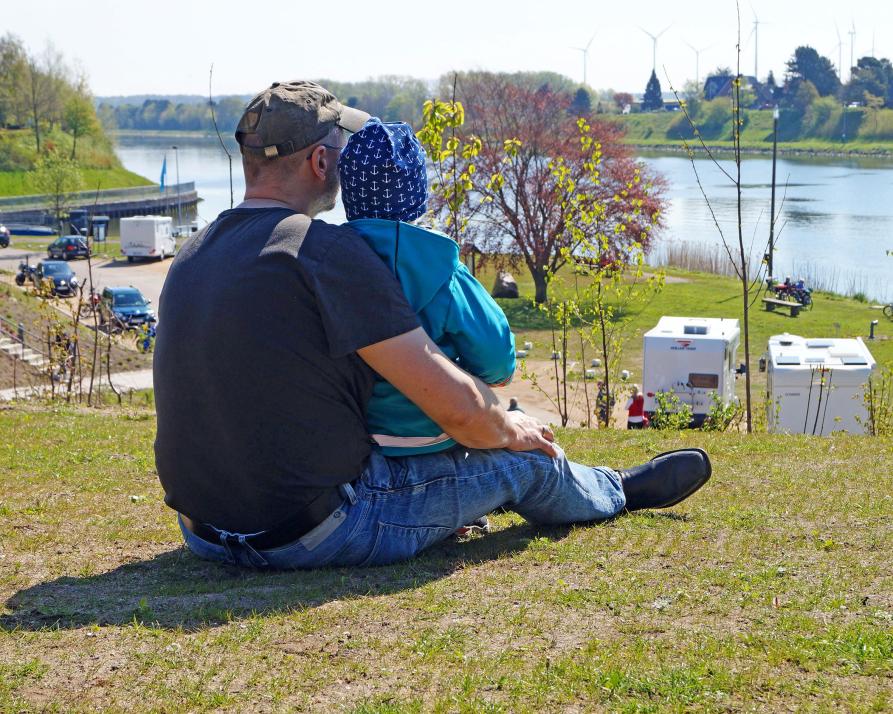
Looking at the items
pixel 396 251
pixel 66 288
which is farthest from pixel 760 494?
pixel 66 288

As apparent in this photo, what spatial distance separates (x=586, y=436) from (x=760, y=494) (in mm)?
3246

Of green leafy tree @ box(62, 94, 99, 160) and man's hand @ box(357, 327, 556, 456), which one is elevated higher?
green leafy tree @ box(62, 94, 99, 160)

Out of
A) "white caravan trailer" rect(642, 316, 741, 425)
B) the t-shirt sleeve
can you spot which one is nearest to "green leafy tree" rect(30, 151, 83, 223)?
"white caravan trailer" rect(642, 316, 741, 425)

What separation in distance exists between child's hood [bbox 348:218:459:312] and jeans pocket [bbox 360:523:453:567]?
0.72m

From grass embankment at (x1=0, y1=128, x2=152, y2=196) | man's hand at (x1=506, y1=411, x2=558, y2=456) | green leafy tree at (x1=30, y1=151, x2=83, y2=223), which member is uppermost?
grass embankment at (x1=0, y1=128, x2=152, y2=196)

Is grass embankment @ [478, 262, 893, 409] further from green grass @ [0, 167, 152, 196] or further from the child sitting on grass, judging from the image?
green grass @ [0, 167, 152, 196]

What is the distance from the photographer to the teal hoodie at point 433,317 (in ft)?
10.6

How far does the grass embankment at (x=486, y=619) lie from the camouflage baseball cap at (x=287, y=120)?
4.32 feet

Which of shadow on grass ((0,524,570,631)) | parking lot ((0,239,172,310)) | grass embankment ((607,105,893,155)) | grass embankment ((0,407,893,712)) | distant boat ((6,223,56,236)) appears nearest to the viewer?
grass embankment ((0,407,893,712))

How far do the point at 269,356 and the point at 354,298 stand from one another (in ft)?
1.01

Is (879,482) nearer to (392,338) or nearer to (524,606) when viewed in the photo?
(524,606)

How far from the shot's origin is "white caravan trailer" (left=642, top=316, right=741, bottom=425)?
61.6 feet

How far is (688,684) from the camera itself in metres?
2.51

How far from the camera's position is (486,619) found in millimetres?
2973
